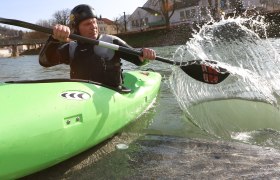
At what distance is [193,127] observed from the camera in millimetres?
4398

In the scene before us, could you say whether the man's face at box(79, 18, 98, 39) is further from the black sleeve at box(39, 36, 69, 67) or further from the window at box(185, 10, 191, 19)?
the window at box(185, 10, 191, 19)

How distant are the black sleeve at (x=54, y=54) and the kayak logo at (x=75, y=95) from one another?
4.04 feet

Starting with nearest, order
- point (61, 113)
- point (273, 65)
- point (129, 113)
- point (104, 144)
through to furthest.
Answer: point (61, 113), point (104, 144), point (129, 113), point (273, 65)

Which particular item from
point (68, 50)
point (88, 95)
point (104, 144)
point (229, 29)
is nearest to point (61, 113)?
point (88, 95)

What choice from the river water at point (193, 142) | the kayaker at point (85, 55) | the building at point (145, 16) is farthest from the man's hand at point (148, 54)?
the building at point (145, 16)

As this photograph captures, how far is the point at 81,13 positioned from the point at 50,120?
186 cm

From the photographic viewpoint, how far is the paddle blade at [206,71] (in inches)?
202

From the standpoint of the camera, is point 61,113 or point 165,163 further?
point 165,163

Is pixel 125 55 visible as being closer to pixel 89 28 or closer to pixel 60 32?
pixel 89 28

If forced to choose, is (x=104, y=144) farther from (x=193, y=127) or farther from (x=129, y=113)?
(x=193, y=127)

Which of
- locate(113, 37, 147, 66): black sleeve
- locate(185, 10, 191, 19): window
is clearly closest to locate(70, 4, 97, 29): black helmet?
locate(113, 37, 147, 66): black sleeve

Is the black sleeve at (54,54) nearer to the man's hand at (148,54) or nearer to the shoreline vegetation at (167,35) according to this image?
the man's hand at (148,54)

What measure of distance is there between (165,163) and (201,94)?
3.10 meters

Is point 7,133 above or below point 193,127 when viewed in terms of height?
above
